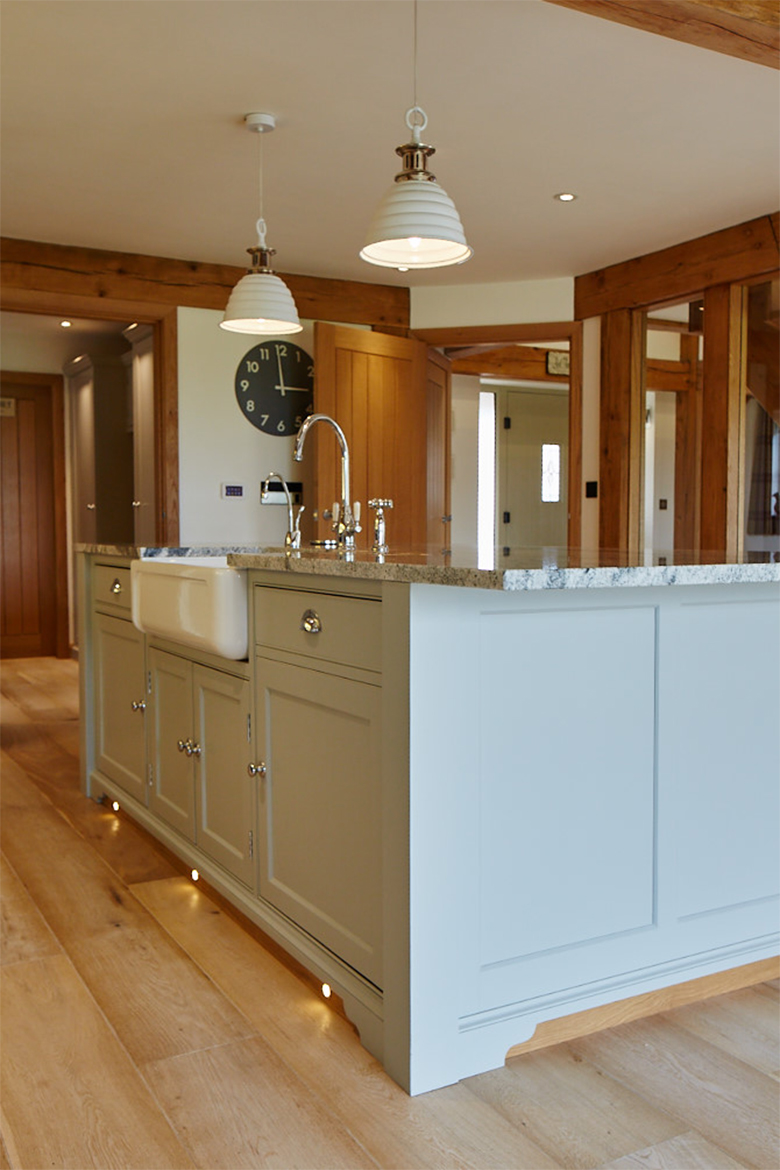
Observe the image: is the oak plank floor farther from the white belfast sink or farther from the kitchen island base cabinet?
the white belfast sink

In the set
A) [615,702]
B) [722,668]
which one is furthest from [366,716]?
[722,668]

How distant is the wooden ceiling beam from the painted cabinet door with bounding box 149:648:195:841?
1.92 m

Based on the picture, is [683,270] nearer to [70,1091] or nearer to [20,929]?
[20,929]

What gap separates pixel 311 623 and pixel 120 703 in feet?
5.29

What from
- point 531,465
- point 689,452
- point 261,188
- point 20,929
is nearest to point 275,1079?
point 20,929

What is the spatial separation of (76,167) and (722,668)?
10.6 feet

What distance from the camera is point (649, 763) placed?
1.93 m

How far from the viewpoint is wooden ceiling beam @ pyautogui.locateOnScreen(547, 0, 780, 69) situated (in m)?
2.37

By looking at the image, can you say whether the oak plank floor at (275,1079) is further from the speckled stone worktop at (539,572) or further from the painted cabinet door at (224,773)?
the speckled stone worktop at (539,572)

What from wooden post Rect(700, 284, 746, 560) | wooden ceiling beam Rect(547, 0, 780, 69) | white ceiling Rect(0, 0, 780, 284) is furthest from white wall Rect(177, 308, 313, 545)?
wooden ceiling beam Rect(547, 0, 780, 69)

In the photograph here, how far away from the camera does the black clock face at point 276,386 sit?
221 inches

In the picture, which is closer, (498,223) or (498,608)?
(498,608)

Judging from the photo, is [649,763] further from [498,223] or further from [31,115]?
[498,223]

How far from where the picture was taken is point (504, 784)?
1.78 metres
